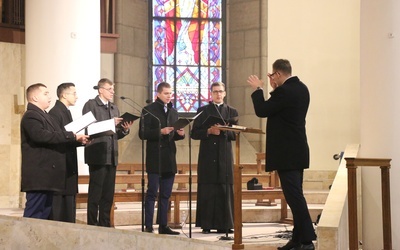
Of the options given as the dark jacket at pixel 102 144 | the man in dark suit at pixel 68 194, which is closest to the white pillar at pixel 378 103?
the dark jacket at pixel 102 144

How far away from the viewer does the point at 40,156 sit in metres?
7.41

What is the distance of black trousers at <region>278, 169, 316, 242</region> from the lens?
676 centimetres

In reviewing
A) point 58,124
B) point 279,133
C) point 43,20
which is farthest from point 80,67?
A: point 279,133

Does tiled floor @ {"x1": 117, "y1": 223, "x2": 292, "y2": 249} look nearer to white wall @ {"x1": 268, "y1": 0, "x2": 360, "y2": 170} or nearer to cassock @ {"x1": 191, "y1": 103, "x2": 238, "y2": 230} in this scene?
cassock @ {"x1": 191, "y1": 103, "x2": 238, "y2": 230}

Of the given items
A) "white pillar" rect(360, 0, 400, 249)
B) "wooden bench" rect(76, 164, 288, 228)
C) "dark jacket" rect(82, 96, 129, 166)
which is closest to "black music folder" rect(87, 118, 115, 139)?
"dark jacket" rect(82, 96, 129, 166)

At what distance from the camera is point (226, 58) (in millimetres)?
14977

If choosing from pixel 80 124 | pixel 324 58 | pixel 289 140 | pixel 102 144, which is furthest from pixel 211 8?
pixel 289 140

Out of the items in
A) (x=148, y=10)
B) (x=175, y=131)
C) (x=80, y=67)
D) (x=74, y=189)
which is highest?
(x=148, y=10)

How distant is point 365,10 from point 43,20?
477cm

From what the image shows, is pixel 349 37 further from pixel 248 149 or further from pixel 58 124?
pixel 58 124

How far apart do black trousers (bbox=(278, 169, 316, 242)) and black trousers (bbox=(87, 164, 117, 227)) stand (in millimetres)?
2367

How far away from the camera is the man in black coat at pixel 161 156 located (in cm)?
896

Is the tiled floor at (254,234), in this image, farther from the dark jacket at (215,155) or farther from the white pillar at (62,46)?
the white pillar at (62,46)

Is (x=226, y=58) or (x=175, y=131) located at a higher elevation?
(x=226, y=58)
